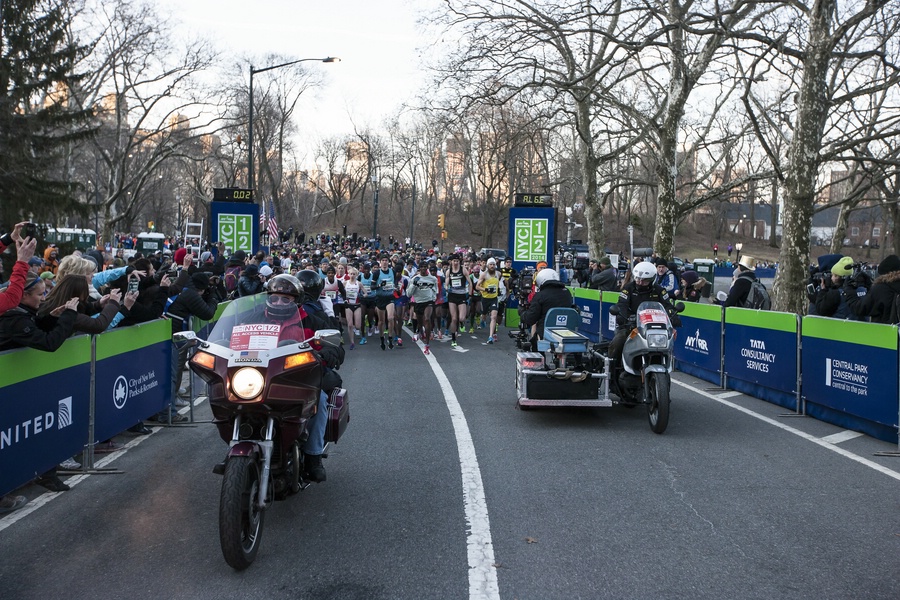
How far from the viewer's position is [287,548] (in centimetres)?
548

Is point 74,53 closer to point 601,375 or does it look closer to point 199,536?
point 601,375

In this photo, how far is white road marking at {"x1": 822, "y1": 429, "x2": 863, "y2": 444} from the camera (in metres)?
9.04

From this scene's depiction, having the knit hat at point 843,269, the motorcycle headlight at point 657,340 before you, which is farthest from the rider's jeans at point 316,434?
the knit hat at point 843,269

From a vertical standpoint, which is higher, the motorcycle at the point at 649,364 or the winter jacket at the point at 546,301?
the winter jacket at the point at 546,301

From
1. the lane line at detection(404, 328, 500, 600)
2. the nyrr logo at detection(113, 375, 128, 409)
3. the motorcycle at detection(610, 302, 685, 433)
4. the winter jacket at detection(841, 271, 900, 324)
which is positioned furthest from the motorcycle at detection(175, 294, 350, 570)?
the winter jacket at detection(841, 271, 900, 324)

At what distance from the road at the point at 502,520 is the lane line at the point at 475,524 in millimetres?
17

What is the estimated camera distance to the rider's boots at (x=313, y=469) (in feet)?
20.3

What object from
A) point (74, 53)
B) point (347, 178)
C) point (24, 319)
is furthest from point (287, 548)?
point (347, 178)

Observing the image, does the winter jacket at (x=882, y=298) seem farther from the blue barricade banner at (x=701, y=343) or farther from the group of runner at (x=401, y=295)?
the group of runner at (x=401, y=295)

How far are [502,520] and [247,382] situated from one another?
204 centimetres

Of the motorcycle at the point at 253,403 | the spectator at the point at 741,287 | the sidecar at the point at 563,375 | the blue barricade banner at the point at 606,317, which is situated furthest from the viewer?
the blue barricade banner at the point at 606,317

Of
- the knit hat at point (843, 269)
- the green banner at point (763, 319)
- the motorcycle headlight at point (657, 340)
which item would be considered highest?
the knit hat at point (843, 269)

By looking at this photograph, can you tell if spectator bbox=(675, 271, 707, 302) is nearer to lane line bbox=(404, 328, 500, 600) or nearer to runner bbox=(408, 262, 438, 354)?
runner bbox=(408, 262, 438, 354)

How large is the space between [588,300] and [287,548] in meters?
16.4
